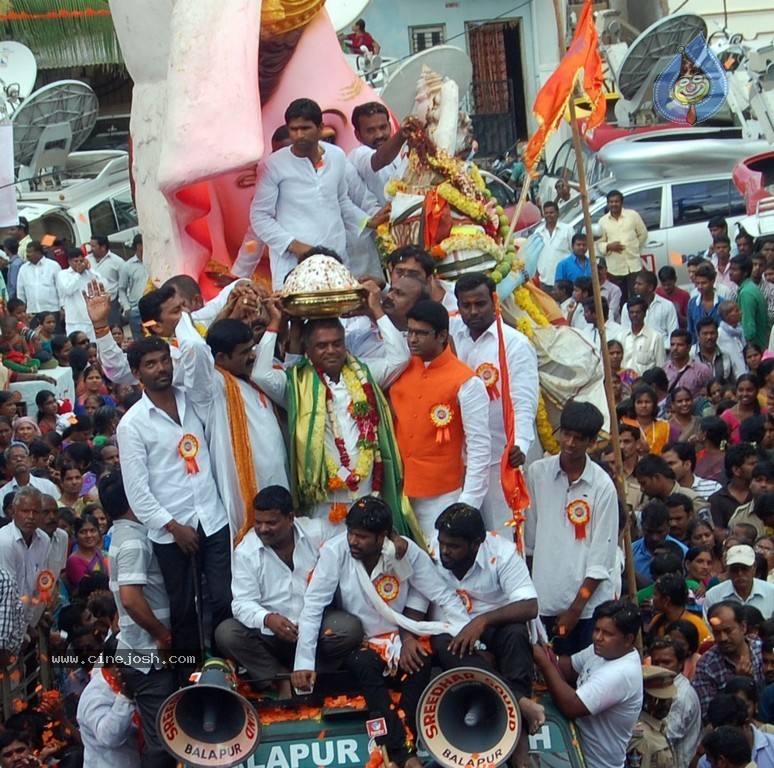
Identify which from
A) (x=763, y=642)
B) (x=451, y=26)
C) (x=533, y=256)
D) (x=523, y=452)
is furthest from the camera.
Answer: (x=451, y=26)

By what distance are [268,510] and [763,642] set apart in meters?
2.64

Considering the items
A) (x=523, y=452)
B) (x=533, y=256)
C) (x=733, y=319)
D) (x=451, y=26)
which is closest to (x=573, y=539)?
(x=523, y=452)

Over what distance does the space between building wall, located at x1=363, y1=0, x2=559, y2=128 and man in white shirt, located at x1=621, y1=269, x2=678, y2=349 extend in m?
14.2

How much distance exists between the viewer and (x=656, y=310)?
47.9 ft

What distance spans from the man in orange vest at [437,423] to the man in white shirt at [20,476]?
11.8ft

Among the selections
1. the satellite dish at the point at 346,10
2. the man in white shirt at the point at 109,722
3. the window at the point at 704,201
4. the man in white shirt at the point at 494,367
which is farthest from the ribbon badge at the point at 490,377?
the window at the point at 704,201

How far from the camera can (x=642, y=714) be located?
744 centimetres

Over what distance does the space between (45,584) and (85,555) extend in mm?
597

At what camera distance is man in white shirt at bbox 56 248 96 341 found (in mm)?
17156

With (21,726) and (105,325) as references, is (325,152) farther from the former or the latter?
(21,726)

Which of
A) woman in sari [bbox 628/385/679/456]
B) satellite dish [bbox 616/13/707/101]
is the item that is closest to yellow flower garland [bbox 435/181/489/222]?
woman in sari [bbox 628/385/679/456]

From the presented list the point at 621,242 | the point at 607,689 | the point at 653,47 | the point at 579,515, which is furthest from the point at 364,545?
the point at 653,47

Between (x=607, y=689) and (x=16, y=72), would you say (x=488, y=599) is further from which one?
(x=16, y=72)

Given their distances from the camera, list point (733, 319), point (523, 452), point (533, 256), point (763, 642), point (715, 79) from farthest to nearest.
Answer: point (715, 79) < point (733, 319) < point (533, 256) < point (763, 642) < point (523, 452)
